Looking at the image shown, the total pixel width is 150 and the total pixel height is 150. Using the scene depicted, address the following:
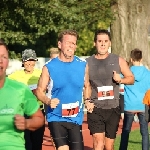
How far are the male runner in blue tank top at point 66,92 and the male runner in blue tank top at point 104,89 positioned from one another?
0.79 metres

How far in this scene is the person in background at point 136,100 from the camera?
37.1ft

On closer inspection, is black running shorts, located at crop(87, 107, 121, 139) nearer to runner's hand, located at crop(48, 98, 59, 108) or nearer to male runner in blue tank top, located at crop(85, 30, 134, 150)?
male runner in blue tank top, located at crop(85, 30, 134, 150)

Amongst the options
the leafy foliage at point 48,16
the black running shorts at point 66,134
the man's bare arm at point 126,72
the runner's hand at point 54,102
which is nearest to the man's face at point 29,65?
the man's bare arm at point 126,72

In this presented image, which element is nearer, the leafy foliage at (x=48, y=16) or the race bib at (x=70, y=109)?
the race bib at (x=70, y=109)

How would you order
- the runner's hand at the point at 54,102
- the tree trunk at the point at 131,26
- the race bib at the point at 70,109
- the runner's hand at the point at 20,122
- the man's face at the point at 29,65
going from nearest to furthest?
the runner's hand at the point at 20,122, the runner's hand at the point at 54,102, the race bib at the point at 70,109, the man's face at the point at 29,65, the tree trunk at the point at 131,26

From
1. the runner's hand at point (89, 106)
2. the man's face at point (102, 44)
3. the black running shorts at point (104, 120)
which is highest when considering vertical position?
the man's face at point (102, 44)

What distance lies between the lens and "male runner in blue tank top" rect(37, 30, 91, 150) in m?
8.40

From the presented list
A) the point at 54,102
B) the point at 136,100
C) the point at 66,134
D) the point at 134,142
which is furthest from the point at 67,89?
the point at 134,142

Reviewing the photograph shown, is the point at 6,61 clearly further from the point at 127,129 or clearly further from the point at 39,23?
the point at 39,23

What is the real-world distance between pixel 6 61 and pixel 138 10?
17.4 meters

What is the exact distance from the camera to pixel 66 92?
8.38 meters

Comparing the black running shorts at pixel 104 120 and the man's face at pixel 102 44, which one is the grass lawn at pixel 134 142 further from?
the man's face at pixel 102 44

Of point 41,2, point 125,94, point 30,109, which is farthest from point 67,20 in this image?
point 30,109

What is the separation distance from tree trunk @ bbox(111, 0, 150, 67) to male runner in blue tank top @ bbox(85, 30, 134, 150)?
12.3 m
